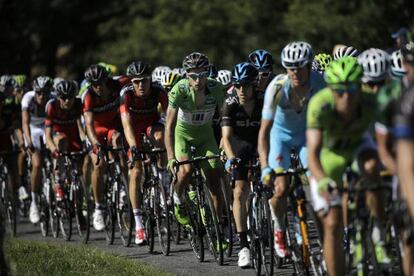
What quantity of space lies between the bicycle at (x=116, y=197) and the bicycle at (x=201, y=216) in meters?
1.55

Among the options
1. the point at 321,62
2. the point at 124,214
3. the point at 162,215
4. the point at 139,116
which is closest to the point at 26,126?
the point at 124,214

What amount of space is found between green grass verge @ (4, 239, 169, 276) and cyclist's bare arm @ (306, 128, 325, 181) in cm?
314

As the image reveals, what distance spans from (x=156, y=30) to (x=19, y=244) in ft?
124

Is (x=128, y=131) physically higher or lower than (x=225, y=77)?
lower

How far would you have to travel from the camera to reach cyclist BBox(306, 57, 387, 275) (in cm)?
890

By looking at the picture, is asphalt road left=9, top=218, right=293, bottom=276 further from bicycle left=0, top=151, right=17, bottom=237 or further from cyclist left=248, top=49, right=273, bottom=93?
cyclist left=248, top=49, right=273, bottom=93

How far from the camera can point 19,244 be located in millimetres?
14344

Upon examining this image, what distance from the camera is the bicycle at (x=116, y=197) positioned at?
14656 mm

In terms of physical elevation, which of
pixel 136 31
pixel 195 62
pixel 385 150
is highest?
pixel 136 31

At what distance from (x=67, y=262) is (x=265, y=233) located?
239cm

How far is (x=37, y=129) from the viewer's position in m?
18.1

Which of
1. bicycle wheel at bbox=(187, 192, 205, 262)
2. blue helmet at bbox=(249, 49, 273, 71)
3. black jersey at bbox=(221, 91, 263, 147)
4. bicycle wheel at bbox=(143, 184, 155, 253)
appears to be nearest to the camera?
black jersey at bbox=(221, 91, 263, 147)

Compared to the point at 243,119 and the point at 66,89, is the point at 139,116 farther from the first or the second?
the point at 243,119

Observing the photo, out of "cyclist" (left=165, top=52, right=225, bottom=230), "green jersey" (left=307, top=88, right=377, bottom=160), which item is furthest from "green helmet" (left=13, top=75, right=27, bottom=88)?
"green jersey" (left=307, top=88, right=377, bottom=160)
